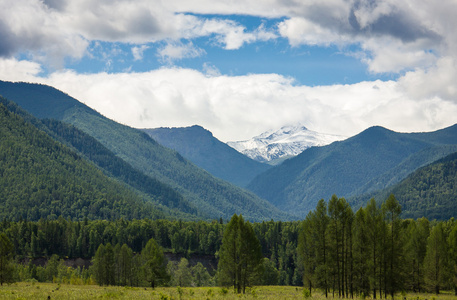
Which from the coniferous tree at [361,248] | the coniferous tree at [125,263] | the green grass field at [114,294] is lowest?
the coniferous tree at [125,263]

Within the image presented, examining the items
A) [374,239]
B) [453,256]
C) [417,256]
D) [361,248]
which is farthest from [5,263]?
[453,256]

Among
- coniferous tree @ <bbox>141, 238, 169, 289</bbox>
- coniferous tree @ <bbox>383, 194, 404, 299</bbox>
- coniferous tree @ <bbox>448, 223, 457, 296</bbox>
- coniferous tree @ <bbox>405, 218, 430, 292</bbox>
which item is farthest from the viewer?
coniferous tree @ <bbox>141, 238, 169, 289</bbox>

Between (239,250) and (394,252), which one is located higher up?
(394,252)

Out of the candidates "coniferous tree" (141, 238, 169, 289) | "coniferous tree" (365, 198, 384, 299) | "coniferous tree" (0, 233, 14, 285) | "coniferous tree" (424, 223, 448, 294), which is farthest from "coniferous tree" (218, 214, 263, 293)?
"coniferous tree" (0, 233, 14, 285)

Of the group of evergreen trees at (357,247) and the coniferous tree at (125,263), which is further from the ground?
the group of evergreen trees at (357,247)

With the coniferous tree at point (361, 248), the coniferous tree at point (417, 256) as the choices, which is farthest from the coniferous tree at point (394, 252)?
the coniferous tree at point (417, 256)

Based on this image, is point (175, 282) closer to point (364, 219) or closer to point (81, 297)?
point (364, 219)

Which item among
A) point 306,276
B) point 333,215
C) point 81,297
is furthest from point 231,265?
point 81,297

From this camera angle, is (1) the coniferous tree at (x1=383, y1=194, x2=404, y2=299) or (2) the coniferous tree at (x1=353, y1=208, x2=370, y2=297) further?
(2) the coniferous tree at (x1=353, y1=208, x2=370, y2=297)

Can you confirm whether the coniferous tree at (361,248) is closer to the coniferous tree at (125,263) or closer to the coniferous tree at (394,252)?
the coniferous tree at (394,252)

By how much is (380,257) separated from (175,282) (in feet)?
320

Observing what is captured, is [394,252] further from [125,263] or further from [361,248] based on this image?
[125,263]

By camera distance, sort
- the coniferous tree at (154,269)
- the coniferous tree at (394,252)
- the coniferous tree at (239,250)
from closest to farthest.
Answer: the coniferous tree at (394,252) < the coniferous tree at (239,250) < the coniferous tree at (154,269)

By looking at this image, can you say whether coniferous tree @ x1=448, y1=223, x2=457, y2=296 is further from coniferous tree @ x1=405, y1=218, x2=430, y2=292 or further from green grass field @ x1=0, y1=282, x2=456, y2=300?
green grass field @ x1=0, y1=282, x2=456, y2=300
